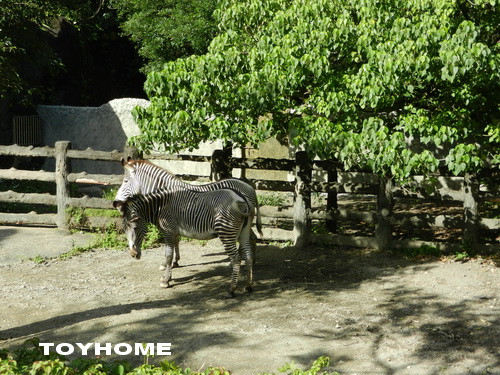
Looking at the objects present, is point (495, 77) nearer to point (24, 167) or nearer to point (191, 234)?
point (191, 234)

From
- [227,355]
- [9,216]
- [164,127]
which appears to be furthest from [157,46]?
[227,355]

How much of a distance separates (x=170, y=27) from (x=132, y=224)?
10.1 m

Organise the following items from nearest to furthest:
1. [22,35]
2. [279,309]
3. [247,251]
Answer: [279,309] → [247,251] → [22,35]

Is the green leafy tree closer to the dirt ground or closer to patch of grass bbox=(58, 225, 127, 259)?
patch of grass bbox=(58, 225, 127, 259)

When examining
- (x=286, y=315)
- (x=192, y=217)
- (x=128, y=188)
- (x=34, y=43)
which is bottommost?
(x=286, y=315)

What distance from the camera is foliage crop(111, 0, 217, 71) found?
732 inches

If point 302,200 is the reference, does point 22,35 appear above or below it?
above

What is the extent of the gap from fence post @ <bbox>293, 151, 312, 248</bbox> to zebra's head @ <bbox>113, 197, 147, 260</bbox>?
3.12m

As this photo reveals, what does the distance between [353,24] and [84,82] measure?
1621 cm

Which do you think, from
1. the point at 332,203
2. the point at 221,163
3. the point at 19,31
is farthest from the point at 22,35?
the point at 332,203

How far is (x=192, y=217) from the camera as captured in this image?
33.1ft

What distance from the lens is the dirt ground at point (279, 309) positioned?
24.9 feet

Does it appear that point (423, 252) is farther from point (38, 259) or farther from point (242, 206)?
point (38, 259)

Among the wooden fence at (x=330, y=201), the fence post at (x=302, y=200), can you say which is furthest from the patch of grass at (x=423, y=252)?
the fence post at (x=302, y=200)
